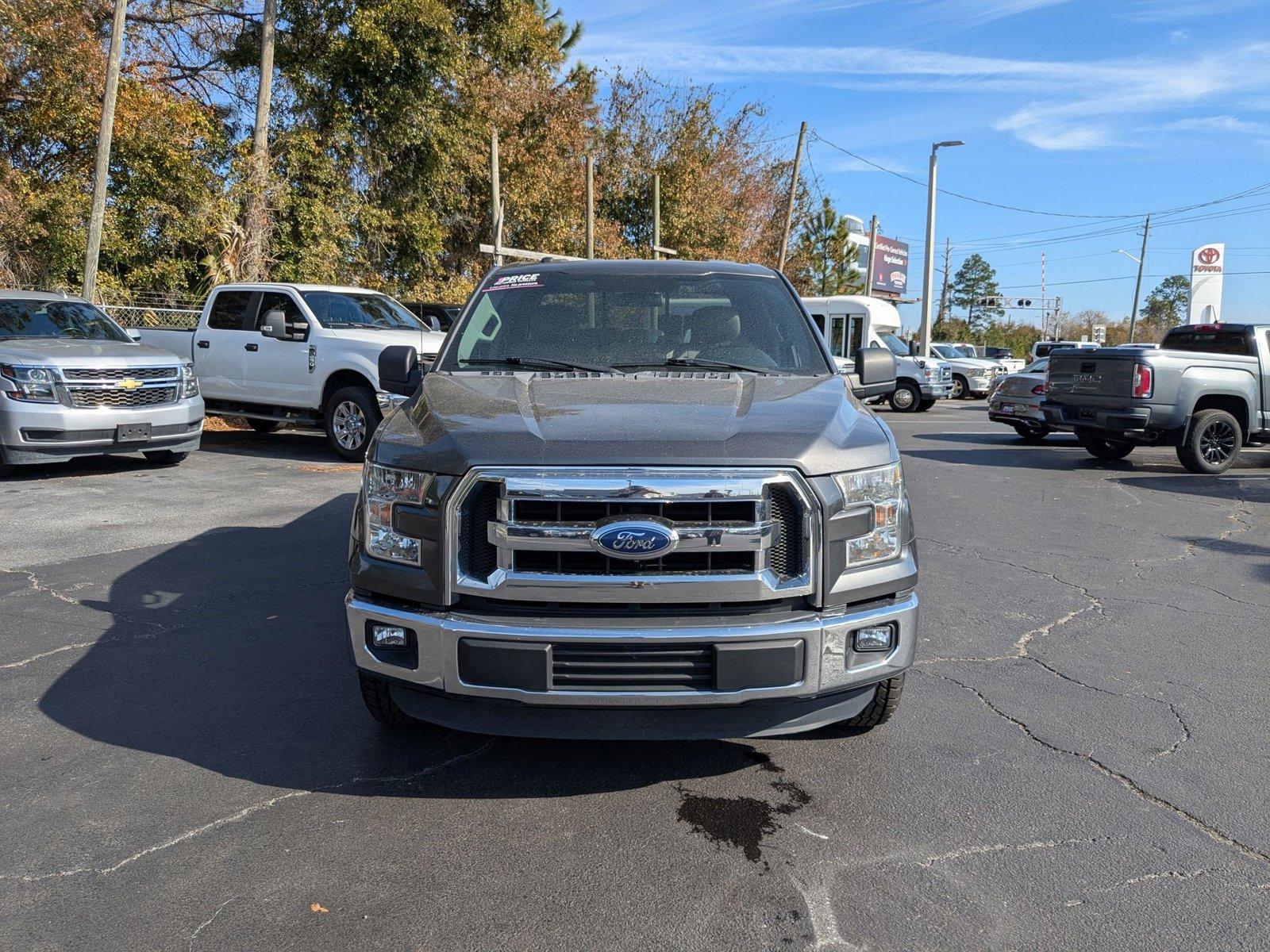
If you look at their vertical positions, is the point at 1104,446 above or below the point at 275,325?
below

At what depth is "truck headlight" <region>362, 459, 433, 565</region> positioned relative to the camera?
327cm

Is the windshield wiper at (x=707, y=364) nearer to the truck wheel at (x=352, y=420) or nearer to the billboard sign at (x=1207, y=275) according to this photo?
the truck wheel at (x=352, y=420)

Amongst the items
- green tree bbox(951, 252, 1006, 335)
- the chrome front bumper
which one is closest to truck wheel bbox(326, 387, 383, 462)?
the chrome front bumper

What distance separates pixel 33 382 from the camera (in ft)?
31.9

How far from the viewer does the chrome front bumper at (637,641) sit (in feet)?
10.1

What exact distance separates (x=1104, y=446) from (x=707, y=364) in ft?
37.7

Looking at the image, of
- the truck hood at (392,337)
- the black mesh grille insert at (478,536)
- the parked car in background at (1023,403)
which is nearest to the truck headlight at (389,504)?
the black mesh grille insert at (478,536)

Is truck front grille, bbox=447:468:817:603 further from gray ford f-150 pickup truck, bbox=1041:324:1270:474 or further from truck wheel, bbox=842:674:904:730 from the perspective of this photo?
gray ford f-150 pickup truck, bbox=1041:324:1270:474

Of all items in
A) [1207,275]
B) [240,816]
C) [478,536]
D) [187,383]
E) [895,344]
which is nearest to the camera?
[478,536]

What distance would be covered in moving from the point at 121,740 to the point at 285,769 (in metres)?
0.78

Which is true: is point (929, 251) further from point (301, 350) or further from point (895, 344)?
point (301, 350)

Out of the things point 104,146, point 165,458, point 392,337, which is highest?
point 104,146

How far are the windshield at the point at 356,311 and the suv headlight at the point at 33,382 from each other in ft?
10.6

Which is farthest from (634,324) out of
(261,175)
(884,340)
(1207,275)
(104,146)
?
(1207,275)
